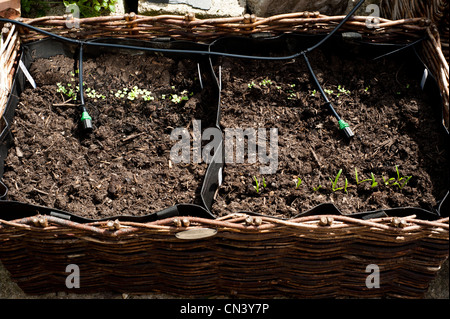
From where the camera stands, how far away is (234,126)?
252 centimetres

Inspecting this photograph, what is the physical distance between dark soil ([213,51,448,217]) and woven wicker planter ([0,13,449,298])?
20cm

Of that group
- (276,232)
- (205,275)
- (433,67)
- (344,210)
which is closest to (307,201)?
(344,210)

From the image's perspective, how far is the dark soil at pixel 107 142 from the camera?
7.54ft

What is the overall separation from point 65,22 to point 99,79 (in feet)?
1.10

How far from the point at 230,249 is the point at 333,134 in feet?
2.82

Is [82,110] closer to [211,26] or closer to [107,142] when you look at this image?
[107,142]

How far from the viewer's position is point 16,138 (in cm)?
243

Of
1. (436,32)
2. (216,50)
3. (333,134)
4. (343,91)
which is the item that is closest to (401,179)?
(333,134)

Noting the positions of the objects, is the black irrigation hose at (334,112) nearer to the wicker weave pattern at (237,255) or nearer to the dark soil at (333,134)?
the dark soil at (333,134)

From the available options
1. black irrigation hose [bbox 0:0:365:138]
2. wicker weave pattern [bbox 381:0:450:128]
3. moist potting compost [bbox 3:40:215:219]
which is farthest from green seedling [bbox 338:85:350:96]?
moist potting compost [bbox 3:40:215:219]

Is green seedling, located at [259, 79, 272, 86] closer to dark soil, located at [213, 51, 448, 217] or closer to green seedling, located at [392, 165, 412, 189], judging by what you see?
dark soil, located at [213, 51, 448, 217]

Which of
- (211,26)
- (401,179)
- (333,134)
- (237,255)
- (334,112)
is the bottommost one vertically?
(237,255)

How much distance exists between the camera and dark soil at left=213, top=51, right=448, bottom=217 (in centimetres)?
230

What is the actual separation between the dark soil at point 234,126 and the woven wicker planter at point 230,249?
0.66ft
